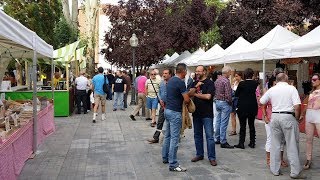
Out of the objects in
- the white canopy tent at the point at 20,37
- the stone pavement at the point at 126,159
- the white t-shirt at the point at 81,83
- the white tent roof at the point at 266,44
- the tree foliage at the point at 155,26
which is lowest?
the stone pavement at the point at 126,159

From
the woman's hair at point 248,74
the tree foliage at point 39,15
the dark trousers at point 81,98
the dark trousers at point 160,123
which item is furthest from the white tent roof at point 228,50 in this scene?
the tree foliage at point 39,15

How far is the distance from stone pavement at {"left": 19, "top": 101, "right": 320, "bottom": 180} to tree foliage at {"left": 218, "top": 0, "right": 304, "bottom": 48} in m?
12.7

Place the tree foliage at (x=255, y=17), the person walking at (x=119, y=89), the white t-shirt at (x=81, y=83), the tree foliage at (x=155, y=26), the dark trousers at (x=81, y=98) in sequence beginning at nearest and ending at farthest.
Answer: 1. the white t-shirt at (x=81, y=83)
2. the dark trousers at (x=81, y=98)
3. the person walking at (x=119, y=89)
4. the tree foliage at (x=255, y=17)
5. the tree foliage at (x=155, y=26)

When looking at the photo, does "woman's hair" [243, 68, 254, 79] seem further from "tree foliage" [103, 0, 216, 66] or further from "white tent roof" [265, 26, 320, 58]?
"tree foliage" [103, 0, 216, 66]

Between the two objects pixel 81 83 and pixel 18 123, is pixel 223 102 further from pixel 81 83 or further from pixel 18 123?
pixel 81 83

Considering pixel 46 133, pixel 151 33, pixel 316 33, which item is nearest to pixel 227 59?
pixel 316 33

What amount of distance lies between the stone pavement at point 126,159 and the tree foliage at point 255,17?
41.8 feet

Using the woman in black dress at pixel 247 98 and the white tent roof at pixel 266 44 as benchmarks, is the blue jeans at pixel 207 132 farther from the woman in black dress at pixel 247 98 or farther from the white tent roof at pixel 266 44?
the white tent roof at pixel 266 44

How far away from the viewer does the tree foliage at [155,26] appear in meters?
25.5

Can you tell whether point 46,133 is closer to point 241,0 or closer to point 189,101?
point 189,101

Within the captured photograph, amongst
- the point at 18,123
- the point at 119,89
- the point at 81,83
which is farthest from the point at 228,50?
the point at 18,123

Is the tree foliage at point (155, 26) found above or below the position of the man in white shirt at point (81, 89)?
above

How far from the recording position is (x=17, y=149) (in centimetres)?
630

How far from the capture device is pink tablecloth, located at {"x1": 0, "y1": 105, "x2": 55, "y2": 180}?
202 inches
